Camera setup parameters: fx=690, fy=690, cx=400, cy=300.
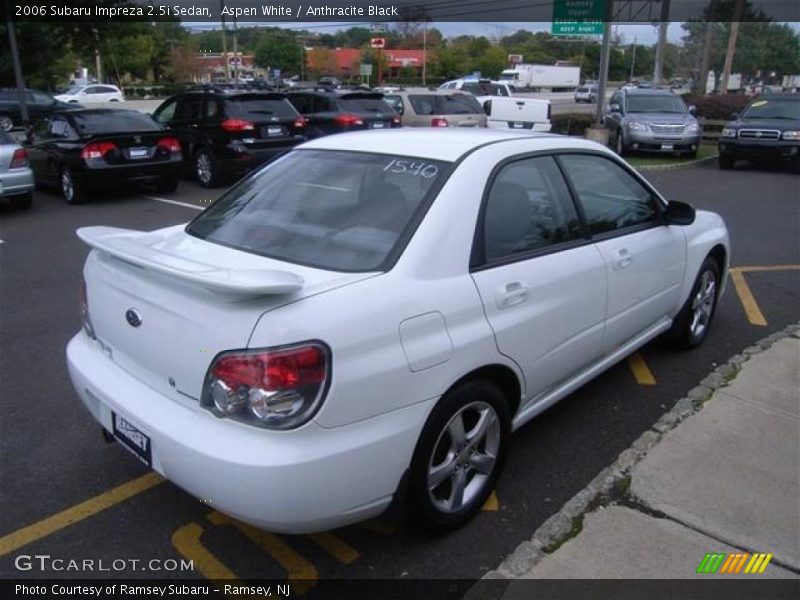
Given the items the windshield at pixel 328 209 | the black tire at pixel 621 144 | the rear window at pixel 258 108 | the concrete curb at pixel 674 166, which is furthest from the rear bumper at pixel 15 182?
the black tire at pixel 621 144

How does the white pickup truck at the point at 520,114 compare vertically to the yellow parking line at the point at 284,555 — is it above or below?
above

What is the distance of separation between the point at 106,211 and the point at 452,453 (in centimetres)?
913

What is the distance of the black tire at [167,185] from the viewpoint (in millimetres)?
Result: 11664

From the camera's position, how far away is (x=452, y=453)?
2.89 meters

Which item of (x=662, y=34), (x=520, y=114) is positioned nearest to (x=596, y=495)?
(x=520, y=114)

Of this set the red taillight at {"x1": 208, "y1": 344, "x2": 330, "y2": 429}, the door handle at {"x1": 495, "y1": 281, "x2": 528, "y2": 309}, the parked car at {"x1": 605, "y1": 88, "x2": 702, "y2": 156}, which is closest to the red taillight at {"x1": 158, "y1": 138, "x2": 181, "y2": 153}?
the door handle at {"x1": 495, "y1": 281, "x2": 528, "y2": 309}

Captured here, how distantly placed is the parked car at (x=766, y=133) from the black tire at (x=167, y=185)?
1210 centimetres

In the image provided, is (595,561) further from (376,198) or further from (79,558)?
(79,558)

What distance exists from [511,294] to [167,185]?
1026 cm

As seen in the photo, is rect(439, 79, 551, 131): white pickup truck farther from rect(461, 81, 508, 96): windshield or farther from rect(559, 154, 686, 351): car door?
rect(461, 81, 508, 96): windshield

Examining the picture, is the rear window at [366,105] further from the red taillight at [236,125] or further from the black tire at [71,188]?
the black tire at [71,188]

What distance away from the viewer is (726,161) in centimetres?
1622

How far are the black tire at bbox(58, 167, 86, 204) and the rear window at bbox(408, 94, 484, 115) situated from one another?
728 cm

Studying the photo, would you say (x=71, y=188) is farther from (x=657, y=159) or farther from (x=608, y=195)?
(x=657, y=159)
